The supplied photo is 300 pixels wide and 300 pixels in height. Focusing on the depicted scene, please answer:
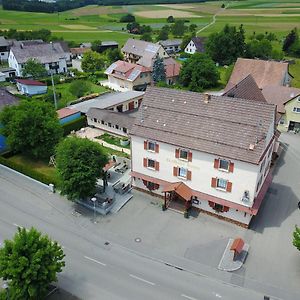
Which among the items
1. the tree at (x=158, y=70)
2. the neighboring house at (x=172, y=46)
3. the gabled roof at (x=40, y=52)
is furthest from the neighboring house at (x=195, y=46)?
the gabled roof at (x=40, y=52)

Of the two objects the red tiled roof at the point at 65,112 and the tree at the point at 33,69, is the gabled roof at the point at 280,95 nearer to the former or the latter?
the red tiled roof at the point at 65,112

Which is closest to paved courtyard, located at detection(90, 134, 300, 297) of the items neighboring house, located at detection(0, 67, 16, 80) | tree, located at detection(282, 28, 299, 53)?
neighboring house, located at detection(0, 67, 16, 80)

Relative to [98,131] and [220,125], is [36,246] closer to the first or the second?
[220,125]

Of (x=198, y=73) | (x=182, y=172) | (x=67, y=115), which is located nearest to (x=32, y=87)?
(x=67, y=115)

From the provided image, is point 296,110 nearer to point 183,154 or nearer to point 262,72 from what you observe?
point 262,72

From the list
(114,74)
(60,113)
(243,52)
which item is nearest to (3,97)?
(60,113)
